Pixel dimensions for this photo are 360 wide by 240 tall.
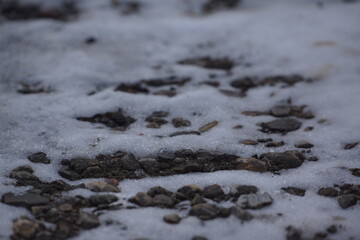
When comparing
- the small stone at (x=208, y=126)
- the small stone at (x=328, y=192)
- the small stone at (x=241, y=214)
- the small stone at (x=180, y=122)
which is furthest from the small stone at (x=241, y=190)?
the small stone at (x=180, y=122)

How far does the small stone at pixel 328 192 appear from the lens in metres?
2.65

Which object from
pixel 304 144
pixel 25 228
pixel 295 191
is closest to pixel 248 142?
pixel 304 144

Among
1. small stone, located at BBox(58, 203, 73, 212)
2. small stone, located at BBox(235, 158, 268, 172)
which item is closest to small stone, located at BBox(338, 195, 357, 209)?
small stone, located at BBox(235, 158, 268, 172)

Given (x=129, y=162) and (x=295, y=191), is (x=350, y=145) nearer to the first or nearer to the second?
(x=295, y=191)

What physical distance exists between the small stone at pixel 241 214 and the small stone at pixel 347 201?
603 mm

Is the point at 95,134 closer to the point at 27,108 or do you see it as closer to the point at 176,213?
the point at 27,108

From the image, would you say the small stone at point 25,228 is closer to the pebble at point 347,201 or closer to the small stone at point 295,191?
the small stone at point 295,191

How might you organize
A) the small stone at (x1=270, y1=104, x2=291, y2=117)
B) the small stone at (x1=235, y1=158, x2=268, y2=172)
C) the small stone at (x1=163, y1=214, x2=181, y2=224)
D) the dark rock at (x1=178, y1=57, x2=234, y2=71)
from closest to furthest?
the small stone at (x1=163, y1=214, x2=181, y2=224) → the small stone at (x1=235, y1=158, x2=268, y2=172) → the small stone at (x1=270, y1=104, x2=291, y2=117) → the dark rock at (x1=178, y1=57, x2=234, y2=71)

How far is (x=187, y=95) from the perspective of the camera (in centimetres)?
395

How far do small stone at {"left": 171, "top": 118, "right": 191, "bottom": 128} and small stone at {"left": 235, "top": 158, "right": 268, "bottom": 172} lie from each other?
0.74 meters

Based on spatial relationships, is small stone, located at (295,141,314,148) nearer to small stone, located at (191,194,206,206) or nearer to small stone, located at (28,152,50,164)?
small stone, located at (191,194,206,206)

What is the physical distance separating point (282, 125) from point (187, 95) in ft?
3.24

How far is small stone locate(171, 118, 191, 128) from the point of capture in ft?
11.7

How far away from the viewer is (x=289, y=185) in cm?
276
